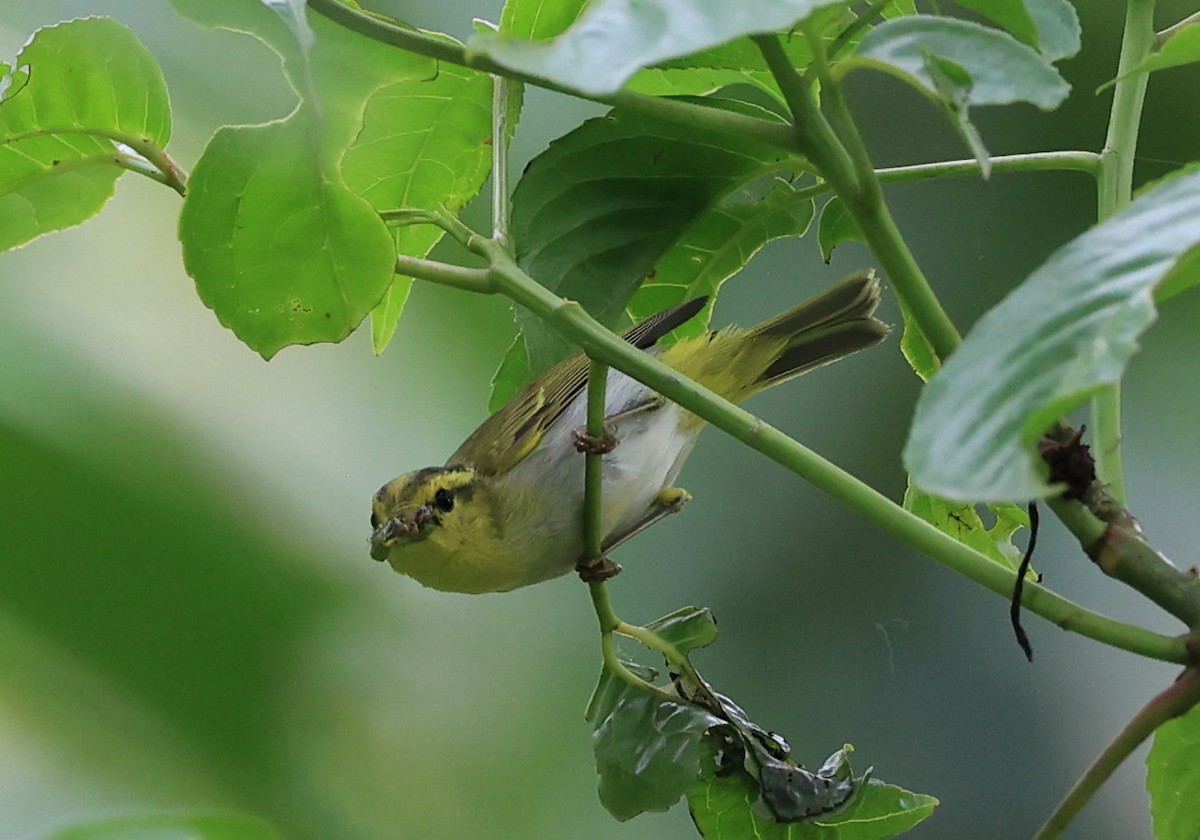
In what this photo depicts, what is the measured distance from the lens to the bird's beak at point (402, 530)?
3.19 feet

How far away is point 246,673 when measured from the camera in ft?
4.47

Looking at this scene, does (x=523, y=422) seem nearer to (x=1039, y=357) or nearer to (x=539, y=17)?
(x=539, y=17)

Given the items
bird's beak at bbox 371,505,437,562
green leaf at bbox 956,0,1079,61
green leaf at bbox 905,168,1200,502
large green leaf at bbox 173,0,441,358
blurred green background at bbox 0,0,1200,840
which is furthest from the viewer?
blurred green background at bbox 0,0,1200,840

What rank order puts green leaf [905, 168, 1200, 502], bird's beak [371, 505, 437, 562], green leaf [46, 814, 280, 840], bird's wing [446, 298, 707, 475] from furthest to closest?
bird's wing [446, 298, 707, 475] < bird's beak [371, 505, 437, 562] < green leaf [46, 814, 280, 840] < green leaf [905, 168, 1200, 502]

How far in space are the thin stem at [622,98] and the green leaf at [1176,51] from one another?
18cm

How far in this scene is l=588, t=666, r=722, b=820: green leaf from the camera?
0.65 meters

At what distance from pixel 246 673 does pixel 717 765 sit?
849mm

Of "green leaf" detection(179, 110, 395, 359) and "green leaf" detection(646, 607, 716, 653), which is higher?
"green leaf" detection(179, 110, 395, 359)

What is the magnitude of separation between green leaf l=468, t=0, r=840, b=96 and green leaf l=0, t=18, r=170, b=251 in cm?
38

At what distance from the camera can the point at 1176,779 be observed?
0.62 meters

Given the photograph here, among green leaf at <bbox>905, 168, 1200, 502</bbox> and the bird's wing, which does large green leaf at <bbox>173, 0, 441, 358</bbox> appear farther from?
the bird's wing

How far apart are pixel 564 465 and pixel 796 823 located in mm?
473

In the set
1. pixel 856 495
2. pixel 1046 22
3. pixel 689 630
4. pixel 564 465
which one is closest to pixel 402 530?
pixel 564 465

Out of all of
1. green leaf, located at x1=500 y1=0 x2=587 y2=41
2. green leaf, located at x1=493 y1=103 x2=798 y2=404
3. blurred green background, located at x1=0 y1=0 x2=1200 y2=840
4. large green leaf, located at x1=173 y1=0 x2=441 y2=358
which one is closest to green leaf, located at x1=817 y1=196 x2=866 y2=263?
green leaf, located at x1=493 y1=103 x2=798 y2=404
